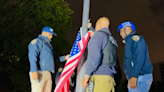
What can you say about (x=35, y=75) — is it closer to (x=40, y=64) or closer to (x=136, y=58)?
(x=40, y=64)

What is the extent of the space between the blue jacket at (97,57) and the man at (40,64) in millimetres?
1426

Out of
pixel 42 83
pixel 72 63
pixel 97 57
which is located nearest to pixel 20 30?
pixel 42 83

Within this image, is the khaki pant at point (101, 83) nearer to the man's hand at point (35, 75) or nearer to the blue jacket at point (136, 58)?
the blue jacket at point (136, 58)

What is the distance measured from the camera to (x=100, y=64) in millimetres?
2863

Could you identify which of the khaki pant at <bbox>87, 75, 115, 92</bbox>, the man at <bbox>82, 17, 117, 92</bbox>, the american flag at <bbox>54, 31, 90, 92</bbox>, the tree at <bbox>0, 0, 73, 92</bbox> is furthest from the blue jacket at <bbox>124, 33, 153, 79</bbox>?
the tree at <bbox>0, 0, 73, 92</bbox>

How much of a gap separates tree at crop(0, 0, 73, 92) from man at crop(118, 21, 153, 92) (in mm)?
8086

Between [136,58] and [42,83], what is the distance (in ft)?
6.11

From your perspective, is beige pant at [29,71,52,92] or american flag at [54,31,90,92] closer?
american flag at [54,31,90,92]

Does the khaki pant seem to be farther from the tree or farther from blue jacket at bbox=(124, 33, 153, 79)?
the tree

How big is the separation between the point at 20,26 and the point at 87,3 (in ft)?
26.2

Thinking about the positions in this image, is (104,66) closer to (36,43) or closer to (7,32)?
(36,43)

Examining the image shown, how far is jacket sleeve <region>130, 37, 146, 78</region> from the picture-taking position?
304 cm

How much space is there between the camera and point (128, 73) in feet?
10.4

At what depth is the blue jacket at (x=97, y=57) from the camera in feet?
9.09
